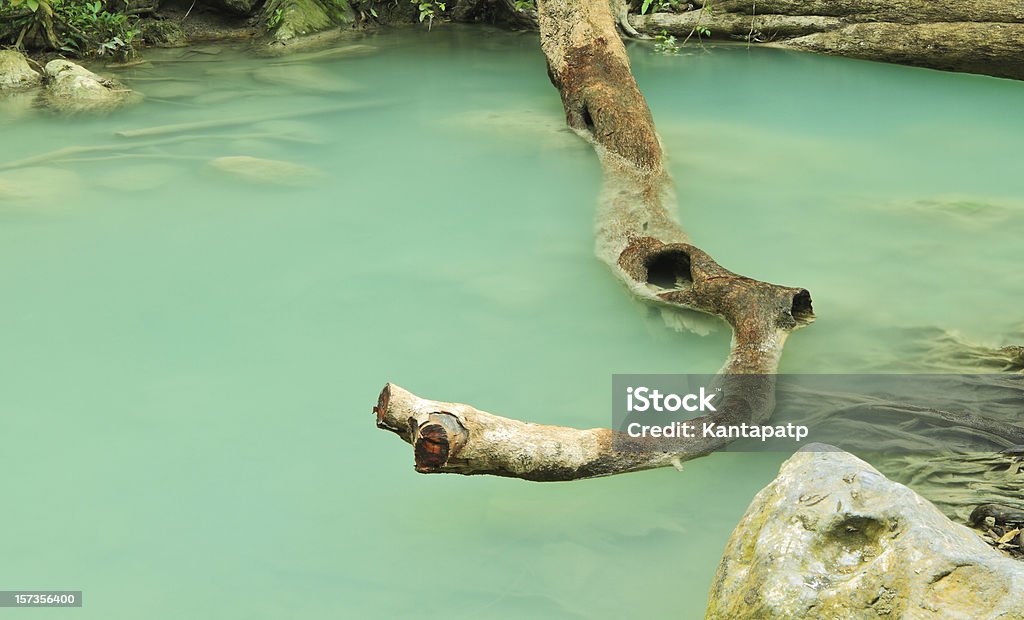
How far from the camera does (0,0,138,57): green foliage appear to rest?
24.6 feet

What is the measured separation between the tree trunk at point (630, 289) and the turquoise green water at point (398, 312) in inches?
4.5

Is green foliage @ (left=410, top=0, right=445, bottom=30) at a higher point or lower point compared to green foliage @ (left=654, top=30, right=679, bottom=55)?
higher

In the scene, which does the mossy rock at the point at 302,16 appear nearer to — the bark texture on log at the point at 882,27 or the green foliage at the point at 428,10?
the green foliage at the point at 428,10

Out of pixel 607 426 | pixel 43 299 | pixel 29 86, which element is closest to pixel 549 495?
pixel 607 426

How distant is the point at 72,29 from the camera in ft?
25.6

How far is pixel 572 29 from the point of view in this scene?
6.12 m

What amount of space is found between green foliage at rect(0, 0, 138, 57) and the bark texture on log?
414 centimetres

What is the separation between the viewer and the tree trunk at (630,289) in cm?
263

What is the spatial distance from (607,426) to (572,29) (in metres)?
3.56

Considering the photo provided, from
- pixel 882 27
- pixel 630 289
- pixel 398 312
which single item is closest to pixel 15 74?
pixel 398 312

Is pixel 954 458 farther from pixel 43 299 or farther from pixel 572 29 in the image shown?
pixel 572 29
